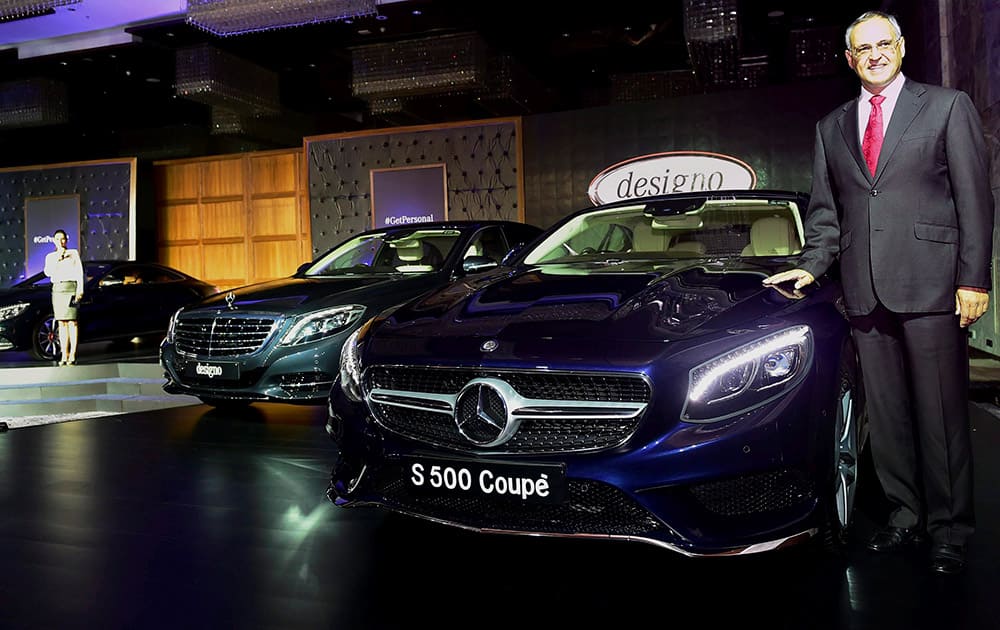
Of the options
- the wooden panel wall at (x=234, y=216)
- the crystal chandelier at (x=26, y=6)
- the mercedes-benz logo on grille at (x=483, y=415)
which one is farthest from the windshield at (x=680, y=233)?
the wooden panel wall at (x=234, y=216)

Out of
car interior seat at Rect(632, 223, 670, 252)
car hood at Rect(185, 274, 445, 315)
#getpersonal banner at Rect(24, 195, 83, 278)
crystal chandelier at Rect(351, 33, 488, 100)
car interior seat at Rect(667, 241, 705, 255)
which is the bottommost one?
car hood at Rect(185, 274, 445, 315)

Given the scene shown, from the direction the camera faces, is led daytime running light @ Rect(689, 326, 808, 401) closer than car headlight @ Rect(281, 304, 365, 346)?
Yes

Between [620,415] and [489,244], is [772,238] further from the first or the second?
[489,244]

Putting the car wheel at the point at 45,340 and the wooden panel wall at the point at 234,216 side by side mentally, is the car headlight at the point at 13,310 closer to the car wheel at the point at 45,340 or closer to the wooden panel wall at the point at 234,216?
the car wheel at the point at 45,340

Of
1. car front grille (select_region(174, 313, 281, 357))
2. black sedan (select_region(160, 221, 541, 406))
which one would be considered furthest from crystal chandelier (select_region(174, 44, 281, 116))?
car front grille (select_region(174, 313, 281, 357))

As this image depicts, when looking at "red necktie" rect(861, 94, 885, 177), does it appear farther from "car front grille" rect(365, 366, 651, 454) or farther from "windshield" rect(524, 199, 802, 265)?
"car front grille" rect(365, 366, 651, 454)

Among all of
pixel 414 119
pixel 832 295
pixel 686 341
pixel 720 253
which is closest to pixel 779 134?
pixel 414 119

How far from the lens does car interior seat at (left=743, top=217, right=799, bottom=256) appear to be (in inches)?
118

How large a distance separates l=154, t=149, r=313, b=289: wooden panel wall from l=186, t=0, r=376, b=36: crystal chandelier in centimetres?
410

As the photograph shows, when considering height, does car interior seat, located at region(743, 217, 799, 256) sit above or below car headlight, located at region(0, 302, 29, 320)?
above

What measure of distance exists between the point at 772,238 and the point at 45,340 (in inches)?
303

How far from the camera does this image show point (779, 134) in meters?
9.72

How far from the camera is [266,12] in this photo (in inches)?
336

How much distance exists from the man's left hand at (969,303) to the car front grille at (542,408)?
2.93 feet
